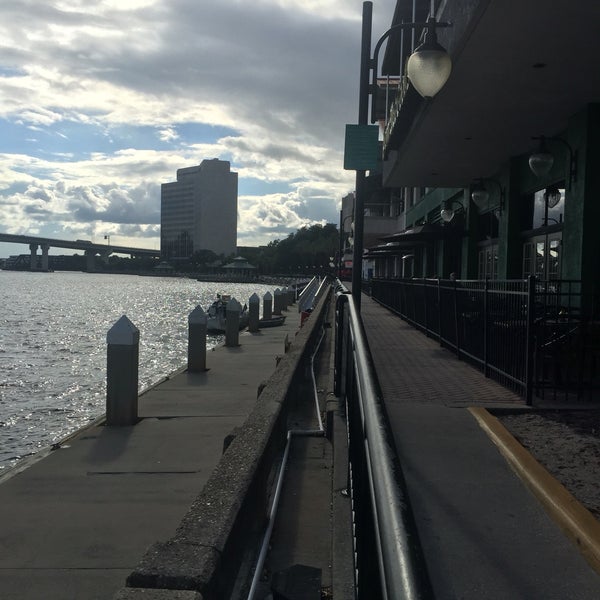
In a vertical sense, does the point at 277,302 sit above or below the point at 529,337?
below

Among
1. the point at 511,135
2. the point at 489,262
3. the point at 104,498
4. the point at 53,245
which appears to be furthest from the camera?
the point at 53,245

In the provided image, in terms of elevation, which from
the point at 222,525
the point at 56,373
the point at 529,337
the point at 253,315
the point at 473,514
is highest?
the point at 529,337

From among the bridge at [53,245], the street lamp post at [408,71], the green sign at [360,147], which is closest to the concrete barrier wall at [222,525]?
the street lamp post at [408,71]

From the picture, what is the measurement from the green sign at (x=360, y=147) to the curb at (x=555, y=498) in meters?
4.75

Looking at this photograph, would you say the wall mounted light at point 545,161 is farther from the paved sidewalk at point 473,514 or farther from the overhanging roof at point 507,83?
the paved sidewalk at point 473,514

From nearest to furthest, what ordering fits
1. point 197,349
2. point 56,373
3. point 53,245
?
point 197,349 → point 56,373 → point 53,245

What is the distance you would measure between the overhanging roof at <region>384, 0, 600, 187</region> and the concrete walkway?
576cm

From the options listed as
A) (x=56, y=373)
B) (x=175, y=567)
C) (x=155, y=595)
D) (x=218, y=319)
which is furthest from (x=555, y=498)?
(x=218, y=319)

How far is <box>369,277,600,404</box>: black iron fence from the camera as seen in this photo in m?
7.61

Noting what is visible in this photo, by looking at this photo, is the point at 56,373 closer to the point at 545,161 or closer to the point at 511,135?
the point at 511,135

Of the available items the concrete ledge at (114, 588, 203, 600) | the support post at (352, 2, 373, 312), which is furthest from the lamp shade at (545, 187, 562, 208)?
the concrete ledge at (114, 588, 203, 600)

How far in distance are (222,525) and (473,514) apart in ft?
5.74

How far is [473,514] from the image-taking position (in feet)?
14.7

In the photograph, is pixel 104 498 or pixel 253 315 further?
pixel 253 315
